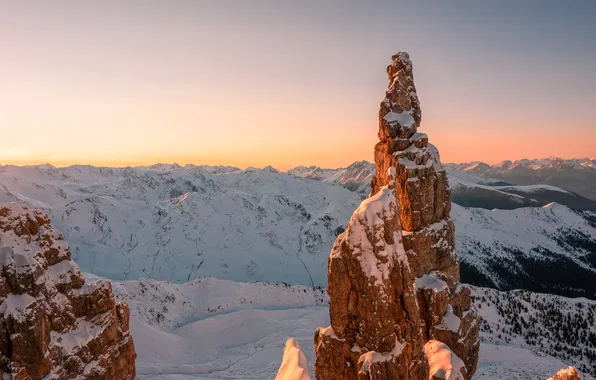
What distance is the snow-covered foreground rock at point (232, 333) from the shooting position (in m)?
36.4

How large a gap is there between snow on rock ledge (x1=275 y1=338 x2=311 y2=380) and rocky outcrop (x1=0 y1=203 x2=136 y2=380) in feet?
39.5

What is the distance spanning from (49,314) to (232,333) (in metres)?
35.7

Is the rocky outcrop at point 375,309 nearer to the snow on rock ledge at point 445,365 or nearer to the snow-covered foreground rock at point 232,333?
the snow on rock ledge at point 445,365

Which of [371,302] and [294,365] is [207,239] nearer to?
[294,365]

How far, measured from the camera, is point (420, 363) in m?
10.4

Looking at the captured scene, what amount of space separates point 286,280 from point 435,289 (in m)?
109

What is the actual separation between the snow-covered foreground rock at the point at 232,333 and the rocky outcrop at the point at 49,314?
16.7m

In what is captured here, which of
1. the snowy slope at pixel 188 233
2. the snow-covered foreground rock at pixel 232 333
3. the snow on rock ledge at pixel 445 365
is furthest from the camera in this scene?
the snowy slope at pixel 188 233

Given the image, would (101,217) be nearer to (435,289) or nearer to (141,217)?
(141,217)

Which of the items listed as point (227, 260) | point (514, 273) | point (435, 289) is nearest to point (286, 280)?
point (227, 260)

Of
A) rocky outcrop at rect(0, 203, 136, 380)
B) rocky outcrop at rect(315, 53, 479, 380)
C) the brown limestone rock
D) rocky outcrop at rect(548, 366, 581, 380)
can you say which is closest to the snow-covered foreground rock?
rocky outcrop at rect(0, 203, 136, 380)

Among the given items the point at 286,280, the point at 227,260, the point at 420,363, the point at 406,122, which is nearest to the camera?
the point at 420,363

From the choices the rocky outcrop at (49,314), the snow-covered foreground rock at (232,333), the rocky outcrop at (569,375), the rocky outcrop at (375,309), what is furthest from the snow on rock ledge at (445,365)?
the snow-covered foreground rock at (232,333)

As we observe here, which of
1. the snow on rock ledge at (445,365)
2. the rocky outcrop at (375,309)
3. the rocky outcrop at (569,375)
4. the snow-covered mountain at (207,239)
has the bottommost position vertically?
the snow-covered mountain at (207,239)
